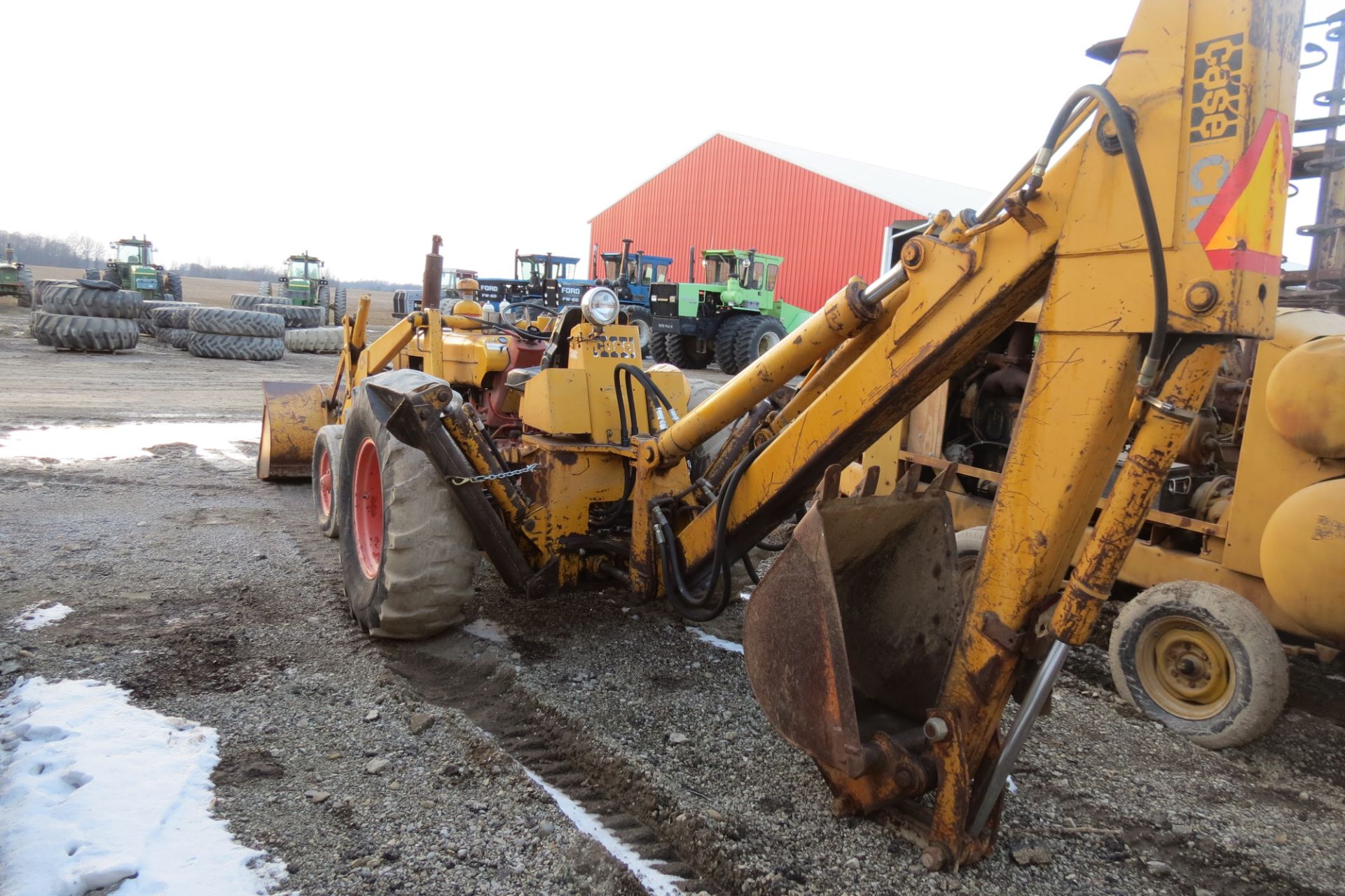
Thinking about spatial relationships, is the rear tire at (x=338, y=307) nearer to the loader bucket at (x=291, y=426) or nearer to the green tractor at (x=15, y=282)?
the green tractor at (x=15, y=282)

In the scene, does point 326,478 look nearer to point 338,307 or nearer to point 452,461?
point 452,461

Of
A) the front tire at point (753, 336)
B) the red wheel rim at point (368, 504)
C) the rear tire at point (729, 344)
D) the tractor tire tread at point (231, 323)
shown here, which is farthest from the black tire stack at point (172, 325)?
the red wheel rim at point (368, 504)

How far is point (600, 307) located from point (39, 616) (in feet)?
9.58

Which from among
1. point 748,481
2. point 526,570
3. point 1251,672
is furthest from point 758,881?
point 1251,672

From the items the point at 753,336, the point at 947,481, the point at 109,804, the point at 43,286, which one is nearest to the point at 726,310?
the point at 753,336

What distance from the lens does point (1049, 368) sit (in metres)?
2.34

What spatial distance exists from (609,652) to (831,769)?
5.16ft

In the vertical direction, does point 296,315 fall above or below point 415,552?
above

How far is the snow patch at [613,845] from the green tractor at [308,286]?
2842cm

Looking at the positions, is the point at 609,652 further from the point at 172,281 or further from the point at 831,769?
the point at 172,281

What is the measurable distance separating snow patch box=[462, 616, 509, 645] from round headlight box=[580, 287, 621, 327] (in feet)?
5.04

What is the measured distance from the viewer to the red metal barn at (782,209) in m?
24.1

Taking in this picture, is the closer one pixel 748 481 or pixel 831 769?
pixel 831 769

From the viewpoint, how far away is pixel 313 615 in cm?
443
